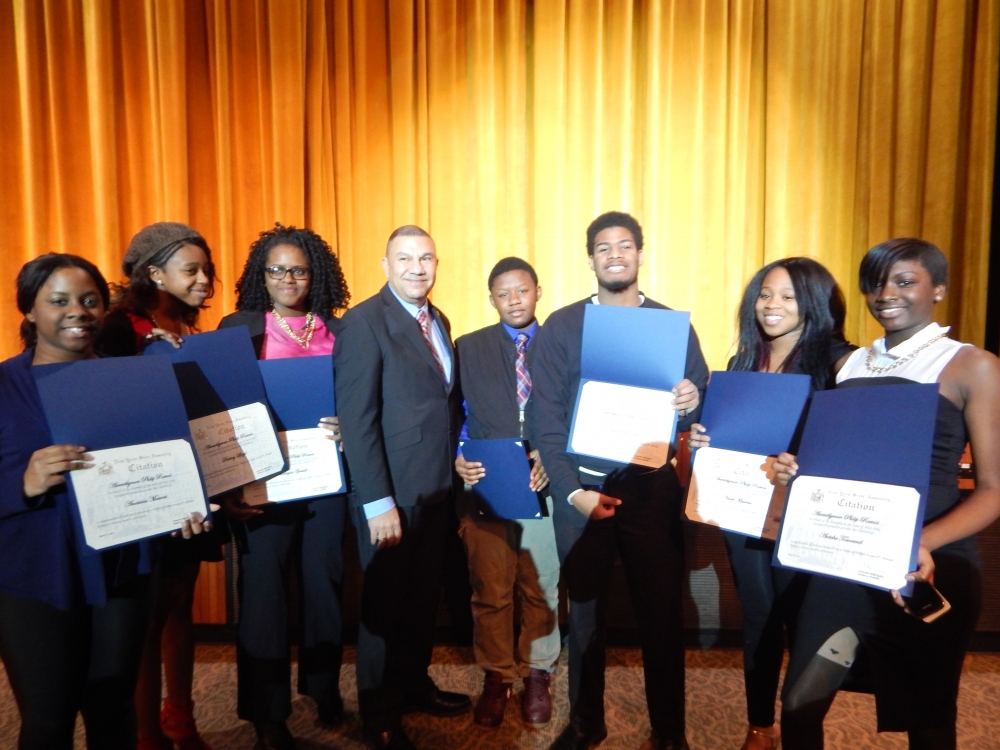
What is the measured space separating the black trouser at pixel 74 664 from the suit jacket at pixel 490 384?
1.19 m

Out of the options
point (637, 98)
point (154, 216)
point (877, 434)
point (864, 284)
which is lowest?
point (877, 434)

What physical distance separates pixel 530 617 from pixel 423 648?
0.45m

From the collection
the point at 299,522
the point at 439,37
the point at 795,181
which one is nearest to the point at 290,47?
the point at 439,37

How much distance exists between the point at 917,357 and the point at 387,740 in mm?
2049

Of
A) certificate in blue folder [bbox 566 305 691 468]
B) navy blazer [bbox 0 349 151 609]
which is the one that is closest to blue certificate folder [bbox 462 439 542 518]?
certificate in blue folder [bbox 566 305 691 468]

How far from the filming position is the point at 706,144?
3.76 metres

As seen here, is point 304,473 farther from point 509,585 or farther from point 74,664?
point 509,585

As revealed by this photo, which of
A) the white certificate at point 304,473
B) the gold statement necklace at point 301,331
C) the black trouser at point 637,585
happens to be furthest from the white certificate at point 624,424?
the gold statement necklace at point 301,331

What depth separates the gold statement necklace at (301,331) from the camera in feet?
6.97

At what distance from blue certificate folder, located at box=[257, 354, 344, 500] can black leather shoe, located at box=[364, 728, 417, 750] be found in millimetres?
927

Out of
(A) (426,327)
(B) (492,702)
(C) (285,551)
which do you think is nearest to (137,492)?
(C) (285,551)

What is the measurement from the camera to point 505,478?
7.07 ft

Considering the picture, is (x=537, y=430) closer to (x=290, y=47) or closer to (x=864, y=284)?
(x=864, y=284)

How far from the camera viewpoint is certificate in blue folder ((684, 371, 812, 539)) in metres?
1.66
